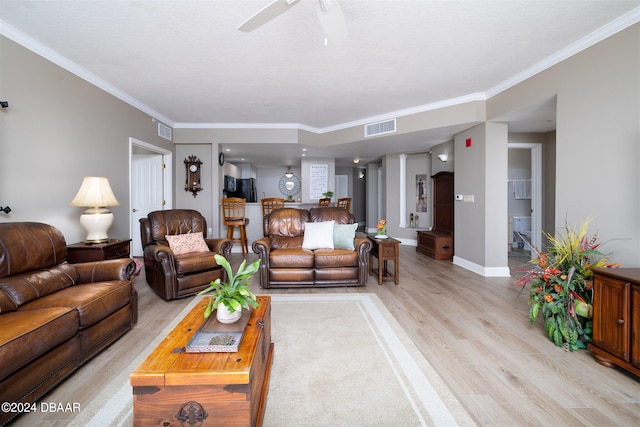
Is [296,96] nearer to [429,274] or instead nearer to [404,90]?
[404,90]

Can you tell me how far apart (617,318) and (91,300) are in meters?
3.54

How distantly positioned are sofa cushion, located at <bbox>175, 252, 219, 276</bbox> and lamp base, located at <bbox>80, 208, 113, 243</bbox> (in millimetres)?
769

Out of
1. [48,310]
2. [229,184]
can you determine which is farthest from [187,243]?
[229,184]

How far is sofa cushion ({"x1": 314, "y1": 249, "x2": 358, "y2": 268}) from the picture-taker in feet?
11.3

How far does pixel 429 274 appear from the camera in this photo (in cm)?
414

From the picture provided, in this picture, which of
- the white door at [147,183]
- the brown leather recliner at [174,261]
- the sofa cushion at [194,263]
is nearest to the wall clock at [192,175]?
the white door at [147,183]

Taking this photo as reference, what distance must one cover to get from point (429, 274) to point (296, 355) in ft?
9.49

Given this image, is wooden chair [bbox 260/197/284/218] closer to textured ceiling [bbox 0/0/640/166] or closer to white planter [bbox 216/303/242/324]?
textured ceiling [bbox 0/0/640/166]

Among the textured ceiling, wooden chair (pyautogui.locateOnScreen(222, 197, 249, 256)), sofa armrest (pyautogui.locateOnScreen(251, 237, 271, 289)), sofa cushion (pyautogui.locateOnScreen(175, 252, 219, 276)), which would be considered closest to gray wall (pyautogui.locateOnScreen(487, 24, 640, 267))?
the textured ceiling

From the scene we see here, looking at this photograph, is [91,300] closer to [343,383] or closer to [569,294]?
[343,383]

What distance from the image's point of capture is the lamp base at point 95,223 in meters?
2.75

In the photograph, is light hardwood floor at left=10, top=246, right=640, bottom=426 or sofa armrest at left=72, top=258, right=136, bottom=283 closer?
light hardwood floor at left=10, top=246, right=640, bottom=426

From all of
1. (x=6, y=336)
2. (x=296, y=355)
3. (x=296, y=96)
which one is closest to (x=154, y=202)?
(x=296, y=96)

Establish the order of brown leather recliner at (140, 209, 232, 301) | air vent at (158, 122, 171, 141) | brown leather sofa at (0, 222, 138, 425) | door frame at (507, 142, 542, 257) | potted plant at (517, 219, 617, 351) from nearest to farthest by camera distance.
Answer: brown leather sofa at (0, 222, 138, 425) < potted plant at (517, 219, 617, 351) < brown leather recliner at (140, 209, 232, 301) < air vent at (158, 122, 171, 141) < door frame at (507, 142, 542, 257)
